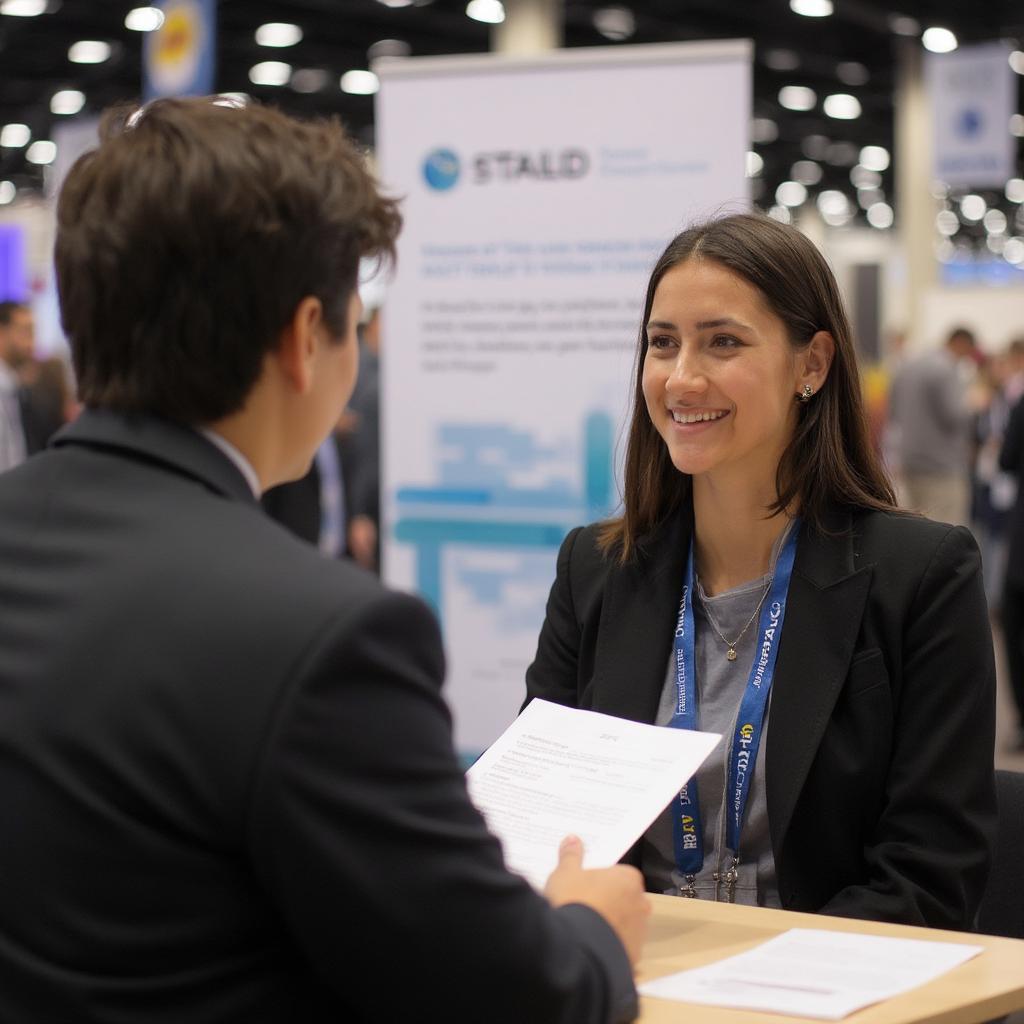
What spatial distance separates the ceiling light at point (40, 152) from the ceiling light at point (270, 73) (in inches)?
151

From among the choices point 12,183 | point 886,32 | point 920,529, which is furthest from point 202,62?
point 12,183

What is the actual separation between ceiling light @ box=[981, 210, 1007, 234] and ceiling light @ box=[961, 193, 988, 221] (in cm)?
19

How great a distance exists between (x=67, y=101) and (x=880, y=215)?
1806 centimetres

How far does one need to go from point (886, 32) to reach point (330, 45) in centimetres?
562

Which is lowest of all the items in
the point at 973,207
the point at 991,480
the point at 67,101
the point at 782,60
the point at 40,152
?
the point at 991,480

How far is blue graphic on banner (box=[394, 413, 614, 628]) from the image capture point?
14.2ft

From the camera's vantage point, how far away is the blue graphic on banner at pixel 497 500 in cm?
432

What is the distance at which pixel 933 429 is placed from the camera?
8633 millimetres

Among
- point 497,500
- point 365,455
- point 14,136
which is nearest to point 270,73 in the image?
point 14,136

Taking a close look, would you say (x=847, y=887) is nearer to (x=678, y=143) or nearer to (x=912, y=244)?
(x=678, y=143)

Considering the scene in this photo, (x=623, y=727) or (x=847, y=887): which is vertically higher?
(x=623, y=727)

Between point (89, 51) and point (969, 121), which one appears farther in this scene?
point (89, 51)

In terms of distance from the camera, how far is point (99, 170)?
115 centimetres

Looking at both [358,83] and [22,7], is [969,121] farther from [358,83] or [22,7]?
[22,7]
